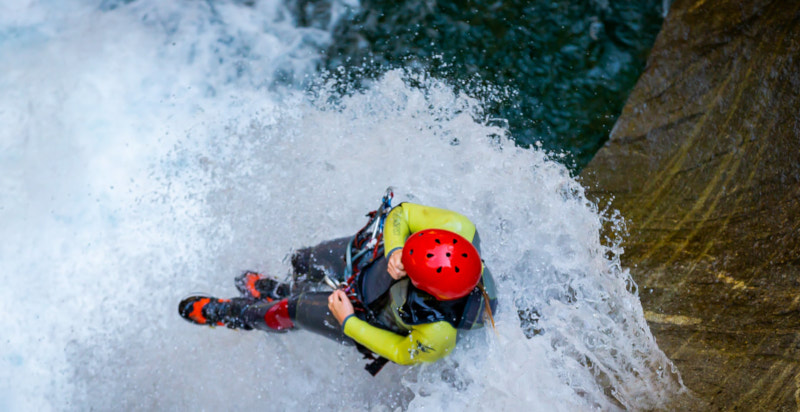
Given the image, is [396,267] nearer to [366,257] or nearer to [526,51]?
[366,257]

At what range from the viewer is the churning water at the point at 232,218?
10.6 feet

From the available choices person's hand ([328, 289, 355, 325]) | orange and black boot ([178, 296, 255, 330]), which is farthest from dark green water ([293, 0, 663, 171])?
person's hand ([328, 289, 355, 325])

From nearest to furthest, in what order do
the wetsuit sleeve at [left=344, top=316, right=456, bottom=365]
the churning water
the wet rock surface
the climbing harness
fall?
the wetsuit sleeve at [left=344, top=316, right=456, bottom=365] < the climbing harness < the wet rock surface < the churning water

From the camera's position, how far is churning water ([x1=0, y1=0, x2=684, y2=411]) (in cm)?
322

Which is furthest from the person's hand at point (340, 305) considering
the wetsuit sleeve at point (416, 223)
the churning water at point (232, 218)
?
the churning water at point (232, 218)

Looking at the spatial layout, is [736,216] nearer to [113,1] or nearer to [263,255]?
[263,255]

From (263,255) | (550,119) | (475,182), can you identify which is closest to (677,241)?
(475,182)

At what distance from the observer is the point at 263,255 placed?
377 cm

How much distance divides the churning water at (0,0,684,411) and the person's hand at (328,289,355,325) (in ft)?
2.96

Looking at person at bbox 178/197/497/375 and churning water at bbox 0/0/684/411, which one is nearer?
person at bbox 178/197/497/375

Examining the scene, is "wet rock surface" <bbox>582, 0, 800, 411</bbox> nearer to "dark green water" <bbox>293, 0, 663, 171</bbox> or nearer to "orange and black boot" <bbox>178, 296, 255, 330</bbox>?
"dark green water" <bbox>293, 0, 663, 171</bbox>

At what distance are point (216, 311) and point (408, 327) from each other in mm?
1362

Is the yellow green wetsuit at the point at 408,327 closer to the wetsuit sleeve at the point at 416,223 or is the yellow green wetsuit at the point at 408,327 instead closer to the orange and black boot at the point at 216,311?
the wetsuit sleeve at the point at 416,223

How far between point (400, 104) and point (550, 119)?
4.73 ft
